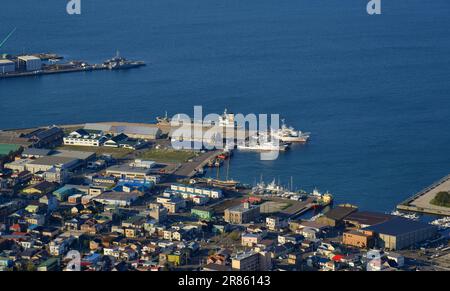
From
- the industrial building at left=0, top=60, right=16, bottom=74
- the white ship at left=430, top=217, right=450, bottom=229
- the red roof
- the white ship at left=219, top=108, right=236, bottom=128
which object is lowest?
the red roof

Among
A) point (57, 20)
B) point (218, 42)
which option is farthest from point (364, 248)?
point (57, 20)

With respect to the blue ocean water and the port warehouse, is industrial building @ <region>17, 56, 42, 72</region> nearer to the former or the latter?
the port warehouse

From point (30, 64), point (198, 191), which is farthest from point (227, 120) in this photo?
point (30, 64)

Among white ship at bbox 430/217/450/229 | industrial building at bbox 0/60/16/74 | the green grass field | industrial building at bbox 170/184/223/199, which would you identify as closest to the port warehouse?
industrial building at bbox 0/60/16/74
